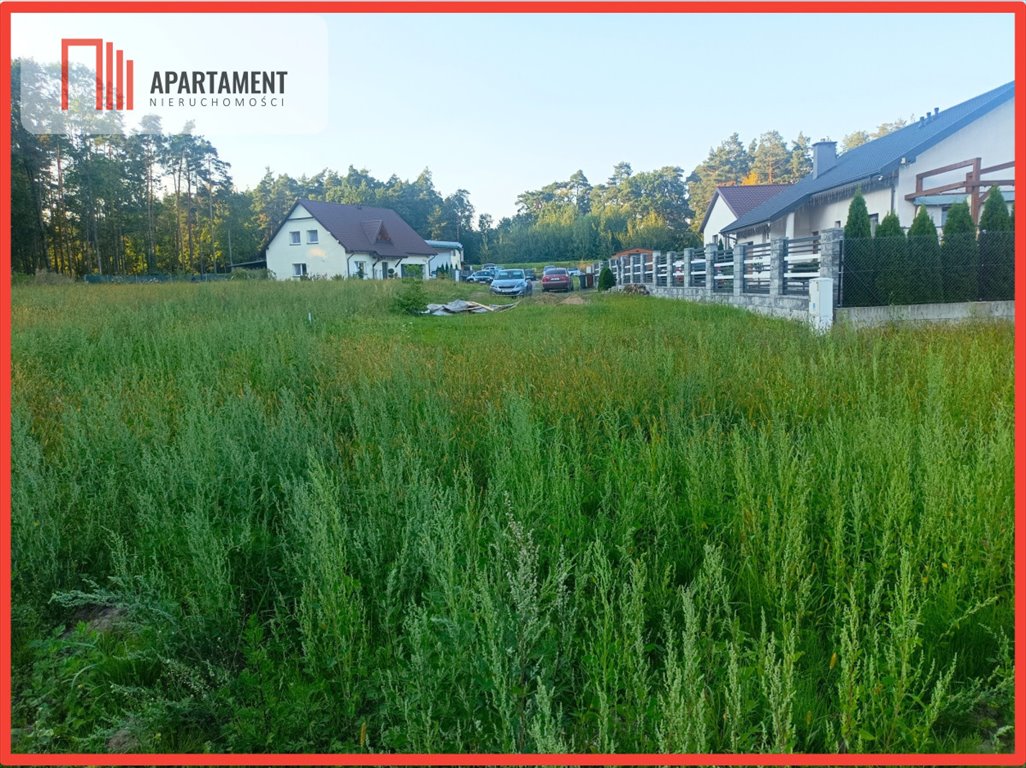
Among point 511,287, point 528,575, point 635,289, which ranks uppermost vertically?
point 511,287

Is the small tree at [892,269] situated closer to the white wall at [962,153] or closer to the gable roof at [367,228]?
the white wall at [962,153]

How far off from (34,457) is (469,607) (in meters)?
3.04

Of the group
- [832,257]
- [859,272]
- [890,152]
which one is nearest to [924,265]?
[859,272]

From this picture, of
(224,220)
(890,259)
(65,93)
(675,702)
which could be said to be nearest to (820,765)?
(675,702)

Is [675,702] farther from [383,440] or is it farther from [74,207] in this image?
[74,207]

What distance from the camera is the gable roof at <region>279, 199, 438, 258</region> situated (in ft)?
132

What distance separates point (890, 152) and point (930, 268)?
Answer: 11.3 m

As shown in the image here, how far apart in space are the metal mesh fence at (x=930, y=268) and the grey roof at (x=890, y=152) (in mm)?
5399

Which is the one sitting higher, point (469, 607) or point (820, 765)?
point (469, 607)

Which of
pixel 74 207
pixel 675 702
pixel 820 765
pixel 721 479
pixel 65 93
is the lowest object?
pixel 820 765

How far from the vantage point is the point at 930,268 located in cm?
1286

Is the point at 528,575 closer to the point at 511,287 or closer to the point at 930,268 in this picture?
the point at 930,268

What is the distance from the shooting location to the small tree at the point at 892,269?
1278 centimetres

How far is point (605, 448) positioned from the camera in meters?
4.55
